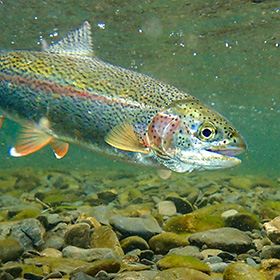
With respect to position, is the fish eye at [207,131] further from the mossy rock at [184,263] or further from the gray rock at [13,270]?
the gray rock at [13,270]

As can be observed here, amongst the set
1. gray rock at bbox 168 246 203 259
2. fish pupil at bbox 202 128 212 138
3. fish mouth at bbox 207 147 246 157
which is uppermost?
fish pupil at bbox 202 128 212 138

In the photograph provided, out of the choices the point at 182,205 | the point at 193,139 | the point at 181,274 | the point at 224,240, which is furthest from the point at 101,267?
the point at 182,205

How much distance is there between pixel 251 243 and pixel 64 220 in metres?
2.91

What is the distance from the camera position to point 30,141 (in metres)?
3.18

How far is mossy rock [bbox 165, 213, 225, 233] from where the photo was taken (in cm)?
496

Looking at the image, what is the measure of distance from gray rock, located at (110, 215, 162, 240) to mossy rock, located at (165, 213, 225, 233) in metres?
0.46

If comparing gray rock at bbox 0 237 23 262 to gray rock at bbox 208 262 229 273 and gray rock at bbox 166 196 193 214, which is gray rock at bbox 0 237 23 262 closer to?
gray rock at bbox 208 262 229 273

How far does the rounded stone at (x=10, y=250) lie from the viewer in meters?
3.51

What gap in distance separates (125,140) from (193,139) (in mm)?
597

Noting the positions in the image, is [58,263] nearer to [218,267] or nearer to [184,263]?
[184,263]

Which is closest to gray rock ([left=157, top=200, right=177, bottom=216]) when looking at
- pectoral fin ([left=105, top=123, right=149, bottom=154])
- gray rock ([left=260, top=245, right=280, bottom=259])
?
gray rock ([left=260, top=245, right=280, bottom=259])

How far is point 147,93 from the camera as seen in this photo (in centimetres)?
303

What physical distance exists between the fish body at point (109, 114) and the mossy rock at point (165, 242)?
183 cm

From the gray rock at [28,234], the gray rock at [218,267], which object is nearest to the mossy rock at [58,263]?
the gray rock at [28,234]
